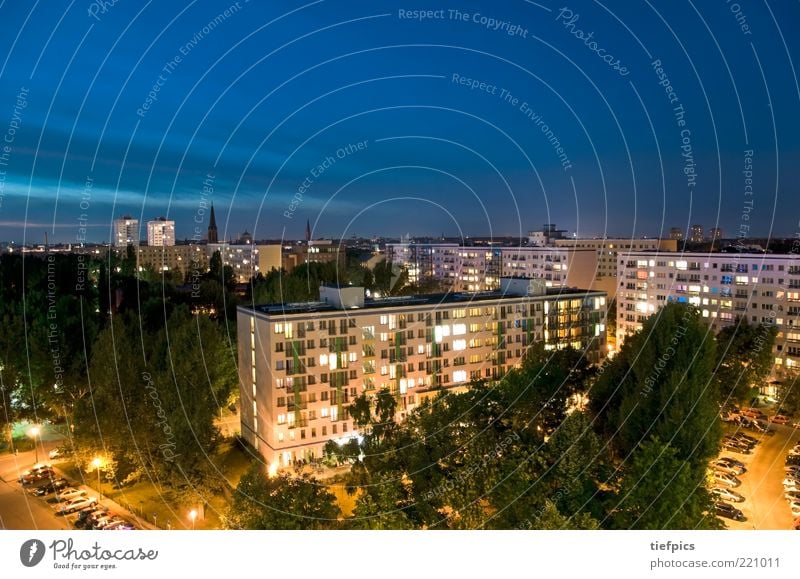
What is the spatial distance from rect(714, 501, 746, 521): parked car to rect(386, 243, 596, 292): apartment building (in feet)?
31.0

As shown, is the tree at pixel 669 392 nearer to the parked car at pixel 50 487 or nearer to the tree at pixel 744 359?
the tree at pixel 744 359

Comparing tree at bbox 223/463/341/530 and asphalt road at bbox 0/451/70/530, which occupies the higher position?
tree at bbox 223/463/341/530

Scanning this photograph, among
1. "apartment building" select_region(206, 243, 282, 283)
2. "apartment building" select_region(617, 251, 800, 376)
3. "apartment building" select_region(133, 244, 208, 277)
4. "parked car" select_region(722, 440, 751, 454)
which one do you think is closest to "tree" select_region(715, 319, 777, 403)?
"parked car" select_region(722, 440, 751, 454)

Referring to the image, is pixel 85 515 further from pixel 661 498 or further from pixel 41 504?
pixel 661 498

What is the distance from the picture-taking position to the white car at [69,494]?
696 cm

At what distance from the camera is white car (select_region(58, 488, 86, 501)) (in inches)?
274

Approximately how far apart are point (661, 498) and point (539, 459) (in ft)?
3.24

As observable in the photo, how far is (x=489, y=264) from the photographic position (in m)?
23.5

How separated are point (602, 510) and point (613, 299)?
1405cm

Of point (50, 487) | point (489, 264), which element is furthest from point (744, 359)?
point (489, 264)

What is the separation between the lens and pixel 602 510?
15.0 ft

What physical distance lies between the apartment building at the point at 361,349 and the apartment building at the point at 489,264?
18.3 ft

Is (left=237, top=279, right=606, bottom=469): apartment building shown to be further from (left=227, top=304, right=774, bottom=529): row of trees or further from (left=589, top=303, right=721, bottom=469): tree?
(left=589, top=303, right=721, bottom=469): tree
